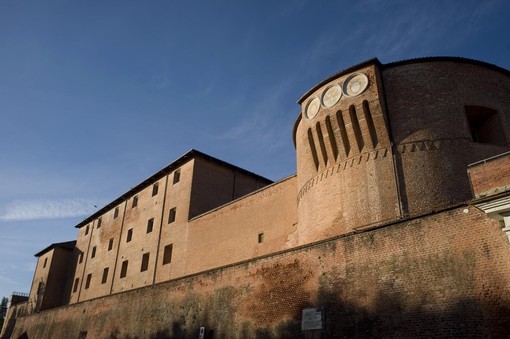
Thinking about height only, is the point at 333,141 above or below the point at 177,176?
below

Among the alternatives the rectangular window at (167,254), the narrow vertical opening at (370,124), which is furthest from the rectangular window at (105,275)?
the narrow vertical opening at (370,124)

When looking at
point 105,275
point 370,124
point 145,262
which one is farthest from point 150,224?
point 370,124

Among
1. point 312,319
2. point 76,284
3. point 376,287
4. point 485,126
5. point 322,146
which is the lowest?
point 312,319

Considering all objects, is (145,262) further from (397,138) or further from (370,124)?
(397,138)

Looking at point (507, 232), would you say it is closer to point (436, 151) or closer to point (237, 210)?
point (436, 151)

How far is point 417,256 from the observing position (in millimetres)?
9258

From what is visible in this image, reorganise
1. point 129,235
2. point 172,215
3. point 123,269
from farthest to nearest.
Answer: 1. point 129,235
2. point 123,269
3. point 172,215

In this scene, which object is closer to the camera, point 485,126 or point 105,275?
point 485,126

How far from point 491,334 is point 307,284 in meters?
4.62

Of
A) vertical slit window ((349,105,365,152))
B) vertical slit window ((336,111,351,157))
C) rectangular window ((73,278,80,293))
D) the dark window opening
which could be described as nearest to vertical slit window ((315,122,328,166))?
vertical slit window ((336,111,351,157))

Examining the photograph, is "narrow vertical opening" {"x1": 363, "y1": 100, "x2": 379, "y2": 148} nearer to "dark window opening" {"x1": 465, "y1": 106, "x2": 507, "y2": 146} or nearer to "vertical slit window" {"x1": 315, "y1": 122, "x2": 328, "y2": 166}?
"vertical slit window" {"x1": 315, "y1": 122, "x2": 328, "y2": 166}

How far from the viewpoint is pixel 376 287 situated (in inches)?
381

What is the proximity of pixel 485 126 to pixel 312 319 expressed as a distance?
29.9ft

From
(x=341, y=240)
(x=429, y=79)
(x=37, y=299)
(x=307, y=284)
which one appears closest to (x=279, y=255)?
(x=307, y=284)
